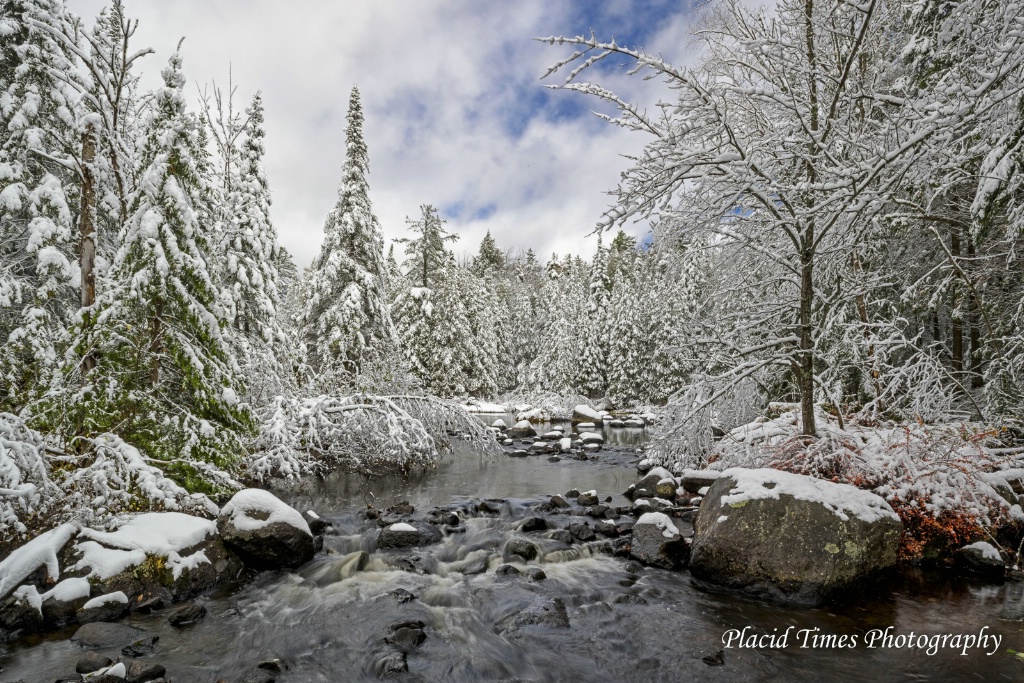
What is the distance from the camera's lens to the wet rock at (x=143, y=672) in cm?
450

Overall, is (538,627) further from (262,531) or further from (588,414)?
(588,414)

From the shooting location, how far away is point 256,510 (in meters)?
7.29

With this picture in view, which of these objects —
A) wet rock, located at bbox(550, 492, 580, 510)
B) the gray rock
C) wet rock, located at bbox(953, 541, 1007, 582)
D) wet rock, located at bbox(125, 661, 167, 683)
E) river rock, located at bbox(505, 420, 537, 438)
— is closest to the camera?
wet rock, located at bbox(125, 661, 167, 683)

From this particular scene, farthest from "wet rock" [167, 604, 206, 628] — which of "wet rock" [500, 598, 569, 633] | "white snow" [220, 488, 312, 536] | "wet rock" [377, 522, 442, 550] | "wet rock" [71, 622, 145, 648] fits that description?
"wet rock" [500, 598, 569, 633]

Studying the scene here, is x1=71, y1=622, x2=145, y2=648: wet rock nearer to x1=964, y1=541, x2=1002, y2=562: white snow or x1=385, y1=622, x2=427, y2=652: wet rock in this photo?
x1=385, y1=622, x2=427, y2=652: wet rock

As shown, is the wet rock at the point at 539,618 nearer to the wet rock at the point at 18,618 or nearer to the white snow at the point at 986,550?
the wet rock at the point at 18,618

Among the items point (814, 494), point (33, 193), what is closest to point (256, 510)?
point (814, 494)

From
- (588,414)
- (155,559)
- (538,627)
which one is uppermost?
(588,414)

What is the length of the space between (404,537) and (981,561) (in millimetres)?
8507

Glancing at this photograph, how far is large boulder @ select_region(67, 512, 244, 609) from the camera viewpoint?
5.92 meters

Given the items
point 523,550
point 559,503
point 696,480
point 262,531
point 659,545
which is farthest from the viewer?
point 696,480

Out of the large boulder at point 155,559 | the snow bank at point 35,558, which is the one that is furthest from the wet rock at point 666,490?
the snow bank at point 35,558

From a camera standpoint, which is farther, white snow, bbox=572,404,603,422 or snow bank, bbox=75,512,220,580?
white snow, bbox=572,404,603,422

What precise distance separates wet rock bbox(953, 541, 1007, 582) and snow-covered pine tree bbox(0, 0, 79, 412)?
16.1 metres
